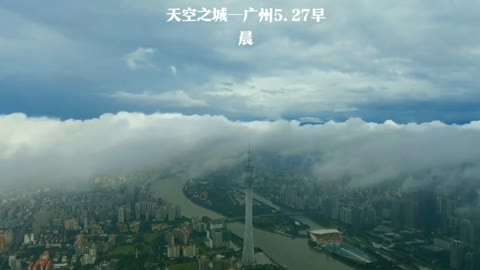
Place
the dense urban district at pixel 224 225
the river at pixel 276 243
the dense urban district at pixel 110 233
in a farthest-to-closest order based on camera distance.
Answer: the river at pixel 276 243 → the dense urban district at pixel 224 225 → the dense urban district at pixel 110 233

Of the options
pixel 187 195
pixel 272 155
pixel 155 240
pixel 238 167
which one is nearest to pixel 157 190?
pixel 187 195

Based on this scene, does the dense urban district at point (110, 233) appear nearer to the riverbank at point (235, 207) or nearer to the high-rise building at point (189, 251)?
the high-rise building at point (189, 251)

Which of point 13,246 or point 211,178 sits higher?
point 211,178

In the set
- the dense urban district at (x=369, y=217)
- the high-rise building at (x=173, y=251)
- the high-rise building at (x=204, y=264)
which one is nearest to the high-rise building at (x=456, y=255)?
the dense urban district at (x=369, y=217)

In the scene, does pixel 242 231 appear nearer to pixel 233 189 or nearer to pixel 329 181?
pixel 233 189

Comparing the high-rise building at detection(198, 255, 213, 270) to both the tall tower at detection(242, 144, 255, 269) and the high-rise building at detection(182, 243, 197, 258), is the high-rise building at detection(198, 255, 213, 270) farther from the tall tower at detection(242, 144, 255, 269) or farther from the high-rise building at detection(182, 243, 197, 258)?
the tall tower at detection(242, 144, 255, 269)
